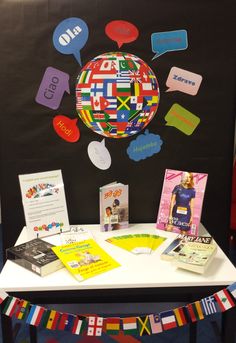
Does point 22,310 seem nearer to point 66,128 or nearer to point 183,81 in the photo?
point 66,128

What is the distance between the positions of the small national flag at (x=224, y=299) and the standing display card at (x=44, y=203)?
2.61 ft

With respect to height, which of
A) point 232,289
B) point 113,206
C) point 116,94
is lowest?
point 232,289

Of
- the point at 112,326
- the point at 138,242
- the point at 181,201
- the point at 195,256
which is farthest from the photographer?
the point at 181,201

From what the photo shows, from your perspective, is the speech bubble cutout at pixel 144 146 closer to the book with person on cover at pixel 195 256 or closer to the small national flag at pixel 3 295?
the book with person on cover at pixel 195 256

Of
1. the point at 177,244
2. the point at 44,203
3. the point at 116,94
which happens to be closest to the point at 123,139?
the point at 116,94

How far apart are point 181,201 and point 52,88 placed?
0.83 metres

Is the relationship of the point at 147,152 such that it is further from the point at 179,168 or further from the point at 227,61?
the point at 227,61

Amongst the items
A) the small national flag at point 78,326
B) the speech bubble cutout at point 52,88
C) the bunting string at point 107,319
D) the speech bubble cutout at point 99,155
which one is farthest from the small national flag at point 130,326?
the speech bubble cutout at point 52,88

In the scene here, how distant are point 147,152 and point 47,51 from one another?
0.69m

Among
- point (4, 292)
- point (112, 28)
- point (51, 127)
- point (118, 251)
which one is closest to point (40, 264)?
point (4, 292)

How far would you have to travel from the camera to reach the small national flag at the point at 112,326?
1274 mm

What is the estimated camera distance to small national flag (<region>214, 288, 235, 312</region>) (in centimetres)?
129

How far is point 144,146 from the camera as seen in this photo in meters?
1.85

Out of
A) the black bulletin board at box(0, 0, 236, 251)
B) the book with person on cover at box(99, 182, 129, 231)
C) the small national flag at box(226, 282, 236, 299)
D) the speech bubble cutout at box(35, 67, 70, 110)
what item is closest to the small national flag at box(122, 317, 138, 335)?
Result: the small national flag at box(226, 282, 236, 299)
